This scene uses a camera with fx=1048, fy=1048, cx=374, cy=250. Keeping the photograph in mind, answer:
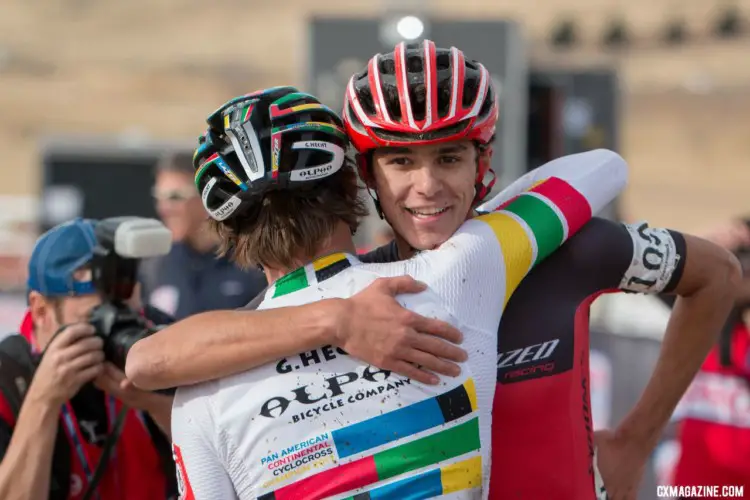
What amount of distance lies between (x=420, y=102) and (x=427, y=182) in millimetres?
235

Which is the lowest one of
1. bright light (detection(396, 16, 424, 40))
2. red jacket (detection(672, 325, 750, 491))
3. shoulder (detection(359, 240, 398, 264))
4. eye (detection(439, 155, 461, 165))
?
red jacket (detection(672, 325, 750, 491))

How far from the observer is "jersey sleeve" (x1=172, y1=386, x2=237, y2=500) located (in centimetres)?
269

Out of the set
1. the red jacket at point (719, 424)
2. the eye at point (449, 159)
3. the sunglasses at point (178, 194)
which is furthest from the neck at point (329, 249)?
the sunglasses at point (178, 194)

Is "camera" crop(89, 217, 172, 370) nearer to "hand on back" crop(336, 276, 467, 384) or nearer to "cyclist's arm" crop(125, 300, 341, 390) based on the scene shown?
"cyclist's arm" crop(125, 300, 341, 390)

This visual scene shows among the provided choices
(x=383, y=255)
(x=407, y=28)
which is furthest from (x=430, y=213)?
(x=407, y=28)

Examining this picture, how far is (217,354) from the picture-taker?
8.79 ft

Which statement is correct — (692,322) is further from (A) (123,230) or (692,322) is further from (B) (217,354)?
(A) (123,230)

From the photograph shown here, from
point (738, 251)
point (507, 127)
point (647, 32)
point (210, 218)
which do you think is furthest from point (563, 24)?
point (210, 218)

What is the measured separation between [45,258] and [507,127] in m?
6.33

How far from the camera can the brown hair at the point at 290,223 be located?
2852mm

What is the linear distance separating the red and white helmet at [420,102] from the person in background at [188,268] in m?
3.76

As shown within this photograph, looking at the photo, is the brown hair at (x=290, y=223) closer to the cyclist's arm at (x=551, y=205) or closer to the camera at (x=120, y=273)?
the cyclist's arm at (x=551, y=205)

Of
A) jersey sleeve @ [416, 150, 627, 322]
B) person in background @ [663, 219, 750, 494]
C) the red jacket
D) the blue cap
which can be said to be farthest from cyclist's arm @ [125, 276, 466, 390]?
the red jacket
